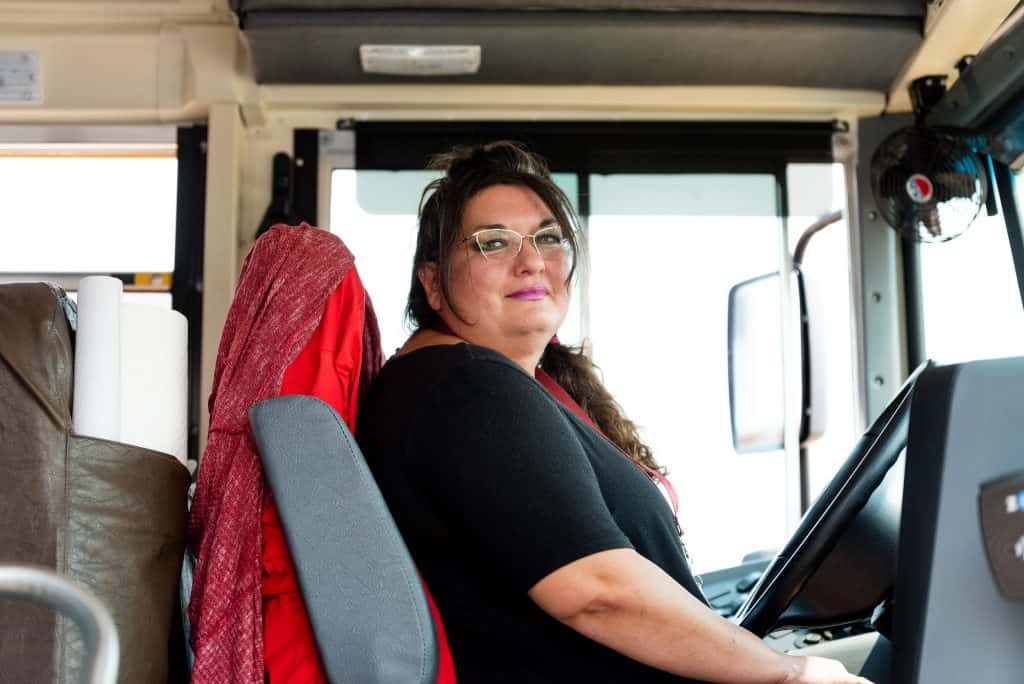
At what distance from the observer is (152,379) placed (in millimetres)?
1605

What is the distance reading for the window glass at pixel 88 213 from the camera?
3.34 m

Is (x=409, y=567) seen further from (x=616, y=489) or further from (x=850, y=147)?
(x=850, y=147)

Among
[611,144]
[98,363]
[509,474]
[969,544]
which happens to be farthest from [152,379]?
[611,144]

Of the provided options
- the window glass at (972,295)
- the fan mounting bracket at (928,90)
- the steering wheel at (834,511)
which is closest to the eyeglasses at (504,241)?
the steering wheel at (834,511)

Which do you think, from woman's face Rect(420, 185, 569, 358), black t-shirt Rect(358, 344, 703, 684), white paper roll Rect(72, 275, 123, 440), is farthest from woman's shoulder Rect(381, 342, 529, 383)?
white paper roll Rect(72, 275, 123, 440)

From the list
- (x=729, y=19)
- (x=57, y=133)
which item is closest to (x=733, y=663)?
(x=729, y=19)

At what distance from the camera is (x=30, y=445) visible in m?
1.40

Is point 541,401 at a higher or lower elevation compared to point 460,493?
higher

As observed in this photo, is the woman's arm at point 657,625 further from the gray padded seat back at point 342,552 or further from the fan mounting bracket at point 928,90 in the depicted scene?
the fan mounting bracket at point 928,90

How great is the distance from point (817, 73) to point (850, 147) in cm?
26

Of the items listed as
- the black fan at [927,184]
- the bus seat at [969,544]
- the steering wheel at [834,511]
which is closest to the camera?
the bus seat at [969,544]

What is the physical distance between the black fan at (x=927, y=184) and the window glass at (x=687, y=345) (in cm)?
38

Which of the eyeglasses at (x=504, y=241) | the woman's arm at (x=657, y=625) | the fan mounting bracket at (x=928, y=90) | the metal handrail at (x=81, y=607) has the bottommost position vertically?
the woman's arm at (x=657, y=625)

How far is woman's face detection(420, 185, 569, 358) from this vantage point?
1956 mm
